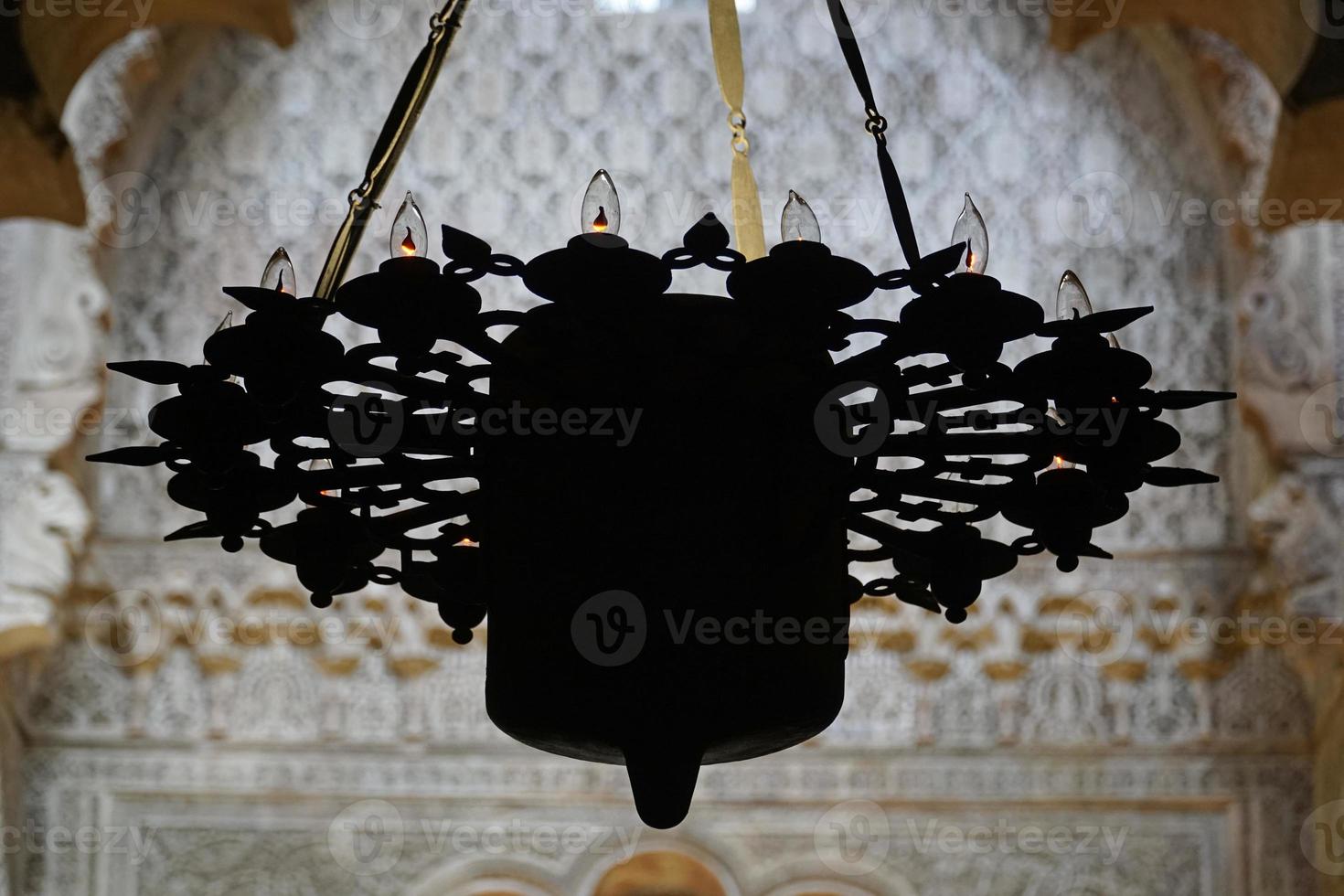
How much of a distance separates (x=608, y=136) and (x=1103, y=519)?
3.78 meters

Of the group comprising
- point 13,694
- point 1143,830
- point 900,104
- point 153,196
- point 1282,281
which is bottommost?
point 1143,830

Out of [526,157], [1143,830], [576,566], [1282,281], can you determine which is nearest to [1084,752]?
[1143,830]


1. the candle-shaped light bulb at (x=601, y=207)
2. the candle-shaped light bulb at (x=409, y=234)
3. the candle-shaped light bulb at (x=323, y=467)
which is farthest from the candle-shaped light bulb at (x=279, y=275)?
the candle-shaped light bulb at (x=601, y=207)

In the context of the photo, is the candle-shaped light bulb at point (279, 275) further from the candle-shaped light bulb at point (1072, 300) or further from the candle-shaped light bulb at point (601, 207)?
the candle-shaped light bulb at point (1072, 300)

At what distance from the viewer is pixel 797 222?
6.24 ft

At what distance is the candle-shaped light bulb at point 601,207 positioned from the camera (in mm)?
1896

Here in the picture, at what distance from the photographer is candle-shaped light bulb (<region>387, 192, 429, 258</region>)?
1.92 m

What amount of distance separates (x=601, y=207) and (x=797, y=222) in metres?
0.24

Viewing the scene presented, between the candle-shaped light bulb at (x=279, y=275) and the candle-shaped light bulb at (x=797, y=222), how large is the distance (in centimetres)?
63

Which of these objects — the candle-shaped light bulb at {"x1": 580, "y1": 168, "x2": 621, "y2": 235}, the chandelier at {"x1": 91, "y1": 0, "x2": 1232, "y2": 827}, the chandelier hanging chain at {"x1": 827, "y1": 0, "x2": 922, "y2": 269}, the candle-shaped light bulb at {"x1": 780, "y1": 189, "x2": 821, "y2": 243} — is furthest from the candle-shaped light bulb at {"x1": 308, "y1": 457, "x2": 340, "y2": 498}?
the chandelier hanging chain at {"x1": 827, "y1": 0, "x2": 922, "y2": 269}

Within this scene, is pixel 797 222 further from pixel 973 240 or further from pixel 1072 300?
pixel 1072 300

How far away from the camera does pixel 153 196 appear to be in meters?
5.59

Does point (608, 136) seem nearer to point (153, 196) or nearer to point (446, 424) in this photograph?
point (153, 196)

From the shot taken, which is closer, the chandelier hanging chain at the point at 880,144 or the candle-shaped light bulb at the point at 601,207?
the candle-shaped light bulb at the point at 601,207
